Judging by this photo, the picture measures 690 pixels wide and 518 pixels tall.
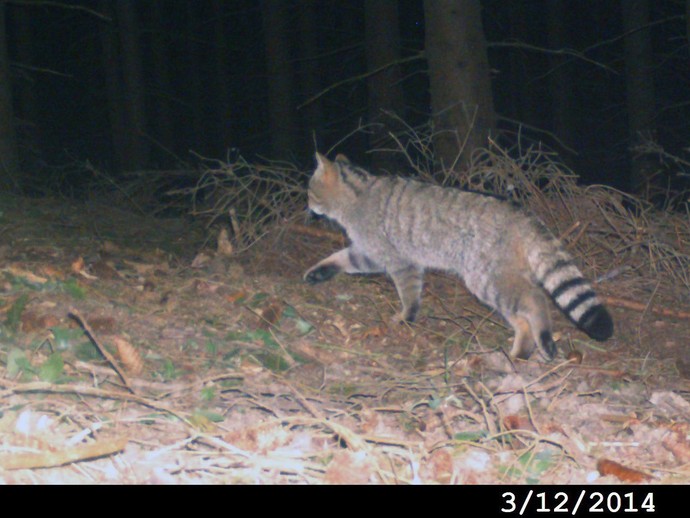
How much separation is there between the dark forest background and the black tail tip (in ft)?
6.71

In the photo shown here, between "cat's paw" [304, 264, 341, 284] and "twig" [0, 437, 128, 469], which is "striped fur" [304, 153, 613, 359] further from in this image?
"twig" [0, 437, 128, 469]

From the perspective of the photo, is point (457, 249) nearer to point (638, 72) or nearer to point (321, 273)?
point (321, 273)

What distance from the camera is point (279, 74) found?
15.7 m

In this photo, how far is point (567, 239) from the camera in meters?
6.68

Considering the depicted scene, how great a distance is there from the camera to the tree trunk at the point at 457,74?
816 cm

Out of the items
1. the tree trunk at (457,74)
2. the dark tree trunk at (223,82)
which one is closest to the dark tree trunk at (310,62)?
the dark tree trunk at (223,82)

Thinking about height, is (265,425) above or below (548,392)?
above

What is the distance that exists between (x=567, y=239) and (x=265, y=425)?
403cm

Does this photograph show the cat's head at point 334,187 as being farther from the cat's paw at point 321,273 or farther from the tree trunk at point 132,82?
the tree trunk at point 132,82

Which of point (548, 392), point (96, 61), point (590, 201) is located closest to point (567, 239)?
point (590, 201)

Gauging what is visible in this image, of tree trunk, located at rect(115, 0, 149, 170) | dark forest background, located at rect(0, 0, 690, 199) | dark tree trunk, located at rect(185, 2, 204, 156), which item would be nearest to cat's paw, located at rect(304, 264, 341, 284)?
dark forest background, located at rect(0, 0, 690, 199)

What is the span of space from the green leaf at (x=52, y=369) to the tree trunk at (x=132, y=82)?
10.8 meters

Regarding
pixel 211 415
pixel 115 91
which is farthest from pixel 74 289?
pixel 115 91
